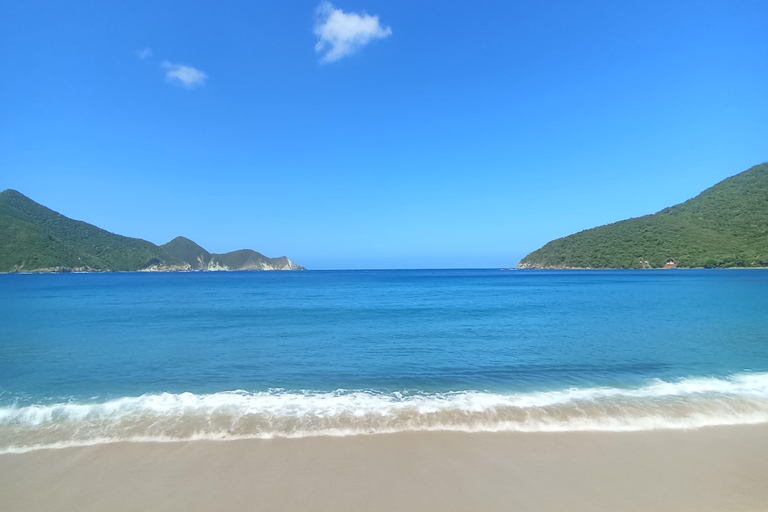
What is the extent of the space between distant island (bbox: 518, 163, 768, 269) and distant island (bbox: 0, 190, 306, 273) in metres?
179

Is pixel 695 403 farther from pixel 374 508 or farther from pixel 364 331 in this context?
pixel 364 331

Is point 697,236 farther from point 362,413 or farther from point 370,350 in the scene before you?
point 362,413

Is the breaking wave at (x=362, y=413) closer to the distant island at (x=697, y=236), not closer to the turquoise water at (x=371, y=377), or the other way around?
the turquoise water at (x=371, y=377)

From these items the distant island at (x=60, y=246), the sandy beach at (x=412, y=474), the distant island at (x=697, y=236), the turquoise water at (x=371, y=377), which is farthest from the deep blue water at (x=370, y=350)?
the distant island at (x=60, y=246)

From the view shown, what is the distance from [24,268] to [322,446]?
143m

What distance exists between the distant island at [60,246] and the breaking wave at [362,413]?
452ft

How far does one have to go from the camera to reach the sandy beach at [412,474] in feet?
15.3

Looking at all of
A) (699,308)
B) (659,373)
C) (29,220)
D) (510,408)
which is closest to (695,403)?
(659,373)

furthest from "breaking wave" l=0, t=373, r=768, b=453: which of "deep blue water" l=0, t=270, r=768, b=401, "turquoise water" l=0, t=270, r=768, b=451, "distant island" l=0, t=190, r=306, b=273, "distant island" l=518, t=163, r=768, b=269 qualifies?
"distant island" l=0, t=190, r=306, b=273

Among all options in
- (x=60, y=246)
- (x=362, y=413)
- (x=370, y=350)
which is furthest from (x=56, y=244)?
(x=362, y=413)

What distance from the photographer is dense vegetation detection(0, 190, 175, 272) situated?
10706cm

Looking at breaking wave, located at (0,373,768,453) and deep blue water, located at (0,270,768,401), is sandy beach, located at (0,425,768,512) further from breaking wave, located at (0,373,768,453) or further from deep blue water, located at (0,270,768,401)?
deep blue water, located at (0,270,768,401)

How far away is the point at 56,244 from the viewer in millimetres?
122688

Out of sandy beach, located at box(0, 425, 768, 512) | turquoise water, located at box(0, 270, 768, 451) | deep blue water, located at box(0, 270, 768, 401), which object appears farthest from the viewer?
deep blue water, located at box(0, 270, 768, 401)
